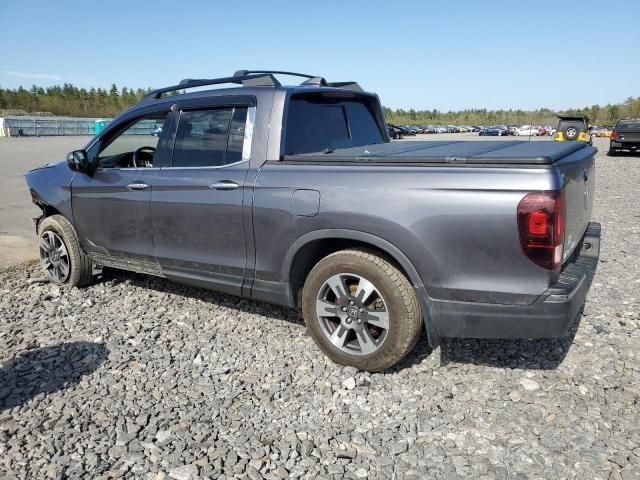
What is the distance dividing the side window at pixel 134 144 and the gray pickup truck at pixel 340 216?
0.09 ft

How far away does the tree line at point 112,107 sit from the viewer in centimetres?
7850

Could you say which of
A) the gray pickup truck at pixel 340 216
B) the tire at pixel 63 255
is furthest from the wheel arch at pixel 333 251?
the tire at pixel 63 255

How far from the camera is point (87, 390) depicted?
128 inches

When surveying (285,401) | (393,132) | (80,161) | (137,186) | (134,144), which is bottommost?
(285,401)

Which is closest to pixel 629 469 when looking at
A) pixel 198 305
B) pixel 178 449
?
pixel 178 449

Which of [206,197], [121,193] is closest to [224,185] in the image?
[206,197]

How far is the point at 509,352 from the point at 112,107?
101m

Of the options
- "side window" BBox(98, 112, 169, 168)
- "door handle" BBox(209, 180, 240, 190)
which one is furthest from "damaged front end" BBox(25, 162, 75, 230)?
"door handle" BBox(209, 180, 240, 190)

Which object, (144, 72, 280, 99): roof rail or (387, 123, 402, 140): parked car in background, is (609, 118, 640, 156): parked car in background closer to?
(387, 123, 402, 140): parked car in background

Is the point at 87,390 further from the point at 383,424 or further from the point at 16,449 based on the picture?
the point at 383,424

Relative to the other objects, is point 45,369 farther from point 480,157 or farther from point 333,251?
point 480,157

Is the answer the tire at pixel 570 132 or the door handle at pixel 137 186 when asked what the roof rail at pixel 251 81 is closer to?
the door handle at pixel 137 186

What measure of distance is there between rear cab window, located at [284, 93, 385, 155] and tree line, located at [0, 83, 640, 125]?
57.8 meters

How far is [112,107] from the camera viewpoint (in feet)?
307
